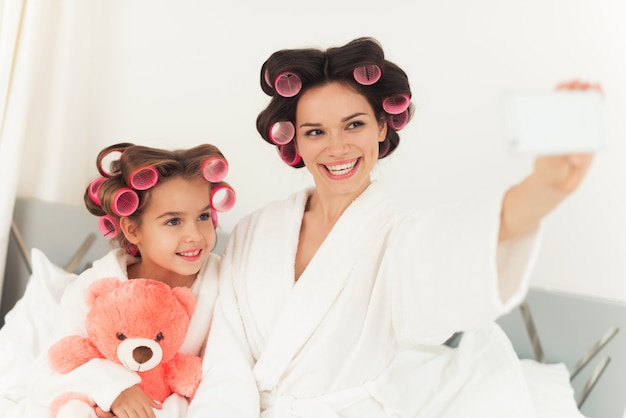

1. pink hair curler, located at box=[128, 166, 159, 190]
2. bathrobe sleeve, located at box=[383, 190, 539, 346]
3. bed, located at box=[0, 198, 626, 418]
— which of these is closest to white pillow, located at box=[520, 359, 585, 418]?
bed, located at box=[0, 198, 626, 418]

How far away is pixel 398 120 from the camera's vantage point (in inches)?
55.8

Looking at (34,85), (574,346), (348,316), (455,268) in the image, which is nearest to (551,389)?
(574,346)

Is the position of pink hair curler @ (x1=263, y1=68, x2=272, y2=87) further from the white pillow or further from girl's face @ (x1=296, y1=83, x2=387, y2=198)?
the white pillow

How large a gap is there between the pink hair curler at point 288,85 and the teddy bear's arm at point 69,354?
0.64 m

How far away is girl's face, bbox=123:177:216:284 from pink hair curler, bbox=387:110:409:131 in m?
0.42

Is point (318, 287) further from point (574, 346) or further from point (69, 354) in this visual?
point (574, 346)

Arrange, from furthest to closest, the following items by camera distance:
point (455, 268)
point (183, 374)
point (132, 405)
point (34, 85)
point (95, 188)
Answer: point (34, 85) → point (95, 188) → point (183, 374) → point (132, 405) → point (455, 268)

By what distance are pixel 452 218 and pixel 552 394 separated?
0.72m

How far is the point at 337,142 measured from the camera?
1341mm

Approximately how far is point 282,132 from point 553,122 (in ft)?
2.25

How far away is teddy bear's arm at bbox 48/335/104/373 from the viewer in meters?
1.36

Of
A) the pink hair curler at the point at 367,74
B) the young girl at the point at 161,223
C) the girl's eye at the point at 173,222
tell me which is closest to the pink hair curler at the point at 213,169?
the young girl at the point at 161,223

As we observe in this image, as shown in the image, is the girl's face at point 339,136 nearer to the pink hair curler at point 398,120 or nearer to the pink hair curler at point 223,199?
the pink hair curler at point 398,120

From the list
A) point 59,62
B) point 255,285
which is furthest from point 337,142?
point 59,62
